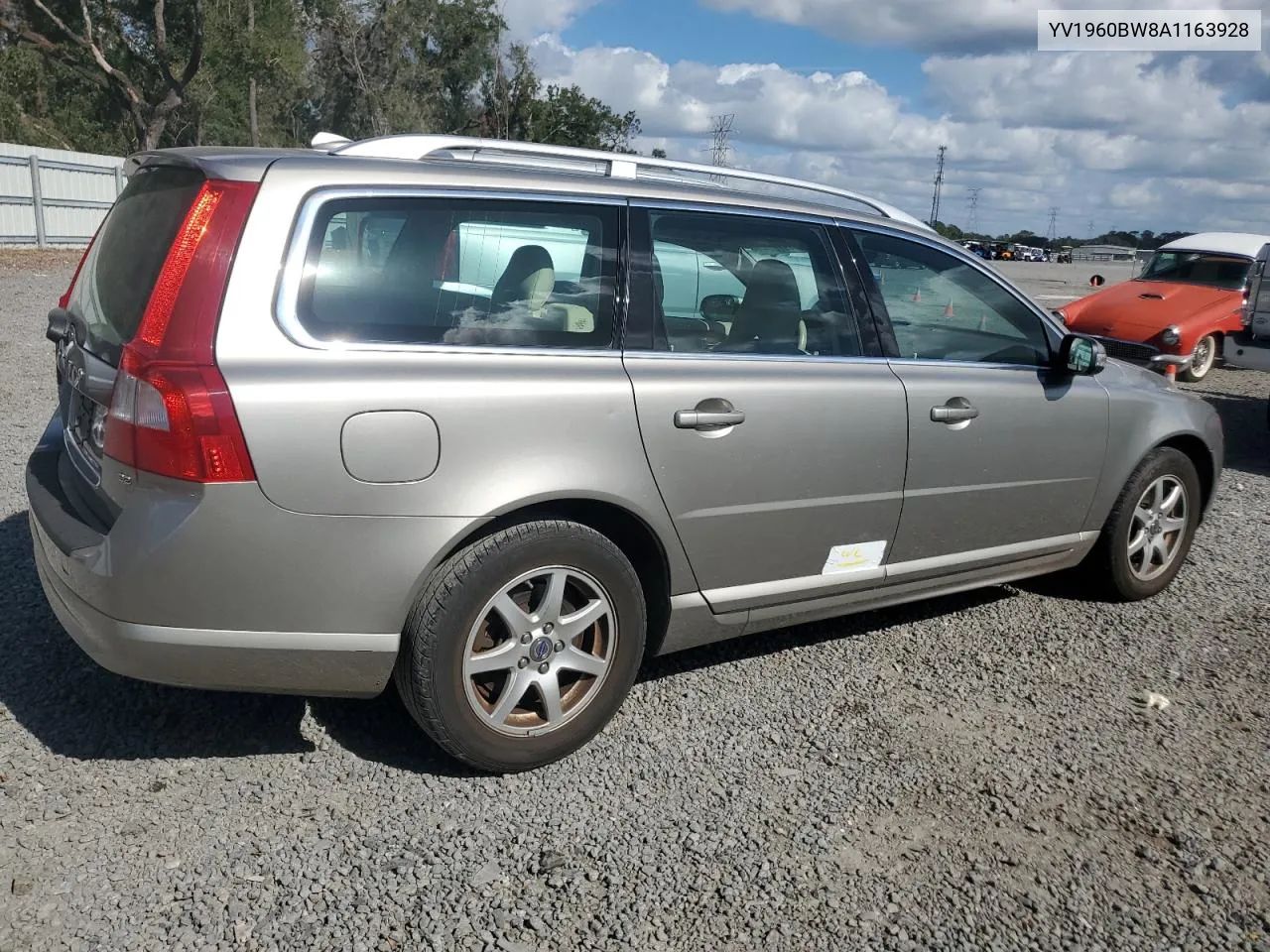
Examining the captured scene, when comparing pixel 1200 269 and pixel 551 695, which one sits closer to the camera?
pixel 551 695

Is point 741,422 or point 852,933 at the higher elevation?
point 741,422

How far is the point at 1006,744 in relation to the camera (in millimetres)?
3814

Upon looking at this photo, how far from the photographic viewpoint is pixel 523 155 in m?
3.83

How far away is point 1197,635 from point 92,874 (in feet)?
14.5

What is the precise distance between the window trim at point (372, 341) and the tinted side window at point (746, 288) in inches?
7.3

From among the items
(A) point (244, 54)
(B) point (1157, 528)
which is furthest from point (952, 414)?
(A) point (244, 54)

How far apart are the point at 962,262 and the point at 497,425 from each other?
2.38 metres

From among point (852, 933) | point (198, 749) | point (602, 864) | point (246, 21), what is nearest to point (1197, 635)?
point (852, 933)

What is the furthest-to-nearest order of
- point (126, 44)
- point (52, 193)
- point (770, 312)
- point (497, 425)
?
point (126, 44)
point (52, 193)
point (770, 312)
point (497, 425)

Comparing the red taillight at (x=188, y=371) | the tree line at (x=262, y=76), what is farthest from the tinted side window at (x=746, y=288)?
the tree line at (x=262, y=76)

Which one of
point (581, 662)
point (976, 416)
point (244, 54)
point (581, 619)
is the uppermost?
point (244, 54)

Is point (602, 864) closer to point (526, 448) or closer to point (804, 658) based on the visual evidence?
point (526, 448)

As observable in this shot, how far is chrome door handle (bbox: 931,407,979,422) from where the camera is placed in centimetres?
418

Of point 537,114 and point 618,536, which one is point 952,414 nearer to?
point 618,536
